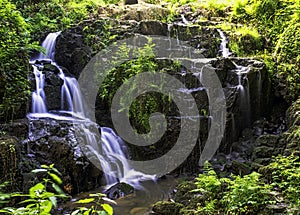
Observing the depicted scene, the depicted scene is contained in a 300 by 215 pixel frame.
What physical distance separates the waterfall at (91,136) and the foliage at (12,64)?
0.62m

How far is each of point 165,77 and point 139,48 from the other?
1.82 m

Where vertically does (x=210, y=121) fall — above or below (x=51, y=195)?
below

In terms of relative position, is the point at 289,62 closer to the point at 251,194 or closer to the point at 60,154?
the point at 251,194

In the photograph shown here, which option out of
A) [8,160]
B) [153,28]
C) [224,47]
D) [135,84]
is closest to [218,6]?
[224,47]

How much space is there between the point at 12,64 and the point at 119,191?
399 cm

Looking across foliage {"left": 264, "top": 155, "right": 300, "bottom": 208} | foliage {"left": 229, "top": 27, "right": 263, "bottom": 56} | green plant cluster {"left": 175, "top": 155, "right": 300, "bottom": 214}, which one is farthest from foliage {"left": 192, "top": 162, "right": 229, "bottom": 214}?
foliage {"left": 229, "top": 27, "right": 263, "bottom": 56}

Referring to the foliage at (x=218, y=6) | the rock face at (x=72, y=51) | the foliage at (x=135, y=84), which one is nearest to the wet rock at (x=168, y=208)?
the foliage at (x=135, y=84)

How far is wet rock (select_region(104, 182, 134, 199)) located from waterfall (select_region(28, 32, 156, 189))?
14.4 inches

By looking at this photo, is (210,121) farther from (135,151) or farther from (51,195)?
(51,195)

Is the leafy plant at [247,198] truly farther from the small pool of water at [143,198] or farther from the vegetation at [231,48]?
the small pool of water at [143,198]

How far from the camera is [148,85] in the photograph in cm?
838

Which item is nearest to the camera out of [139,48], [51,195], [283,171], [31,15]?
[51,195]

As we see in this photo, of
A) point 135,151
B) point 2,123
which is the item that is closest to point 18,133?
point 2,123

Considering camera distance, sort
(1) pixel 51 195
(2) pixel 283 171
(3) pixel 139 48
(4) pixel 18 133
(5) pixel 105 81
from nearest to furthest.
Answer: (1) pixel 51 195 < (2) pixel 283 171 < (4) pixel 18 133 < (5) pixel 105 81 < (3) pixel 139 48
